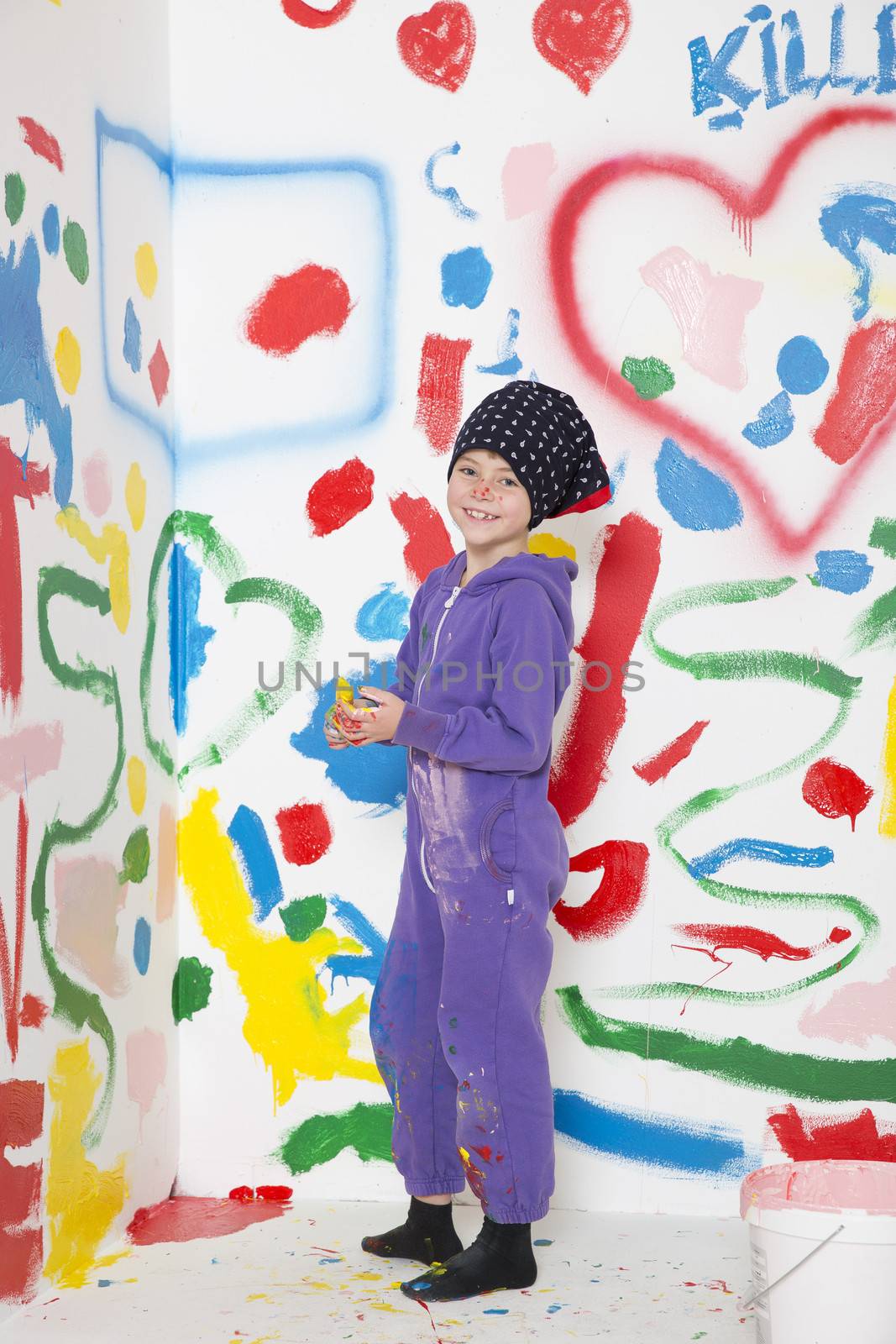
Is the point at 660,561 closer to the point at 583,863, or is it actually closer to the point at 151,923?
the point at 583,863

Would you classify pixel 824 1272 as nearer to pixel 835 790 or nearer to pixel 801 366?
pixel 835 790

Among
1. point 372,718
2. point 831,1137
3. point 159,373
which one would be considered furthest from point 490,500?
point 831,1137

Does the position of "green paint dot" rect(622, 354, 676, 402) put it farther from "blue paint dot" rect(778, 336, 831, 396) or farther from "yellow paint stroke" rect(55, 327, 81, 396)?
"yellow paint stroke" rect(55, 327, 81, 396)

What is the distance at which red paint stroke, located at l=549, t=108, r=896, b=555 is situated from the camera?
6.48 ft

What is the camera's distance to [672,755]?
6.63 feet

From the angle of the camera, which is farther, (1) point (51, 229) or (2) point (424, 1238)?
(2) point (424, 1238)

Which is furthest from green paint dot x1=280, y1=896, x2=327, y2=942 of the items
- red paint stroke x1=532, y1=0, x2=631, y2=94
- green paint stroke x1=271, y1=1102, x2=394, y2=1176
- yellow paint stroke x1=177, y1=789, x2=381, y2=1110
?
red paint stroke x1=532, y1=0, x2=631, y2=94

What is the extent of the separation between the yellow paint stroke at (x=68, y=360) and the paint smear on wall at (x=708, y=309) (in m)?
0.88

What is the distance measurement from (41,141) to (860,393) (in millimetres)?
1209

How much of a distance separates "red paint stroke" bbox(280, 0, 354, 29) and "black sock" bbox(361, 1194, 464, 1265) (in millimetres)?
1778

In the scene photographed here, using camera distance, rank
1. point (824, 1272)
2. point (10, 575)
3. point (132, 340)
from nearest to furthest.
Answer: point (824, 1272) < point (10, 575) < point (132, 340)

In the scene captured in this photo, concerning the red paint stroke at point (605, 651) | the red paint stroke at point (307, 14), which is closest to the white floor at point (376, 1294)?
the red paint stroke at point (605, 651)

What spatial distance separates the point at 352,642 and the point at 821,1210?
3.51ft

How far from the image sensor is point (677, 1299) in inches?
66.5
